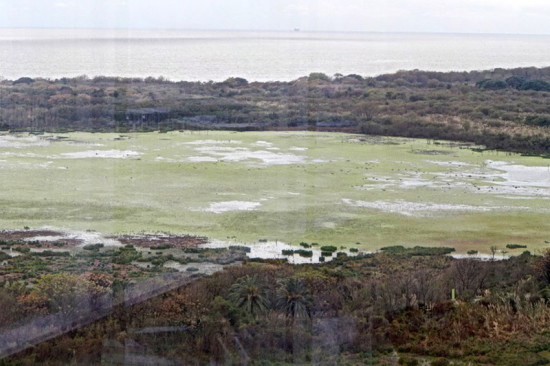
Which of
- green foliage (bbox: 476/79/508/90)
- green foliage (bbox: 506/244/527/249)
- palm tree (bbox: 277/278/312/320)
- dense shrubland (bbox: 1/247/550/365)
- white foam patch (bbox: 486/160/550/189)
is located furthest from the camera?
green foliage (bbox: 476/79/508/90)

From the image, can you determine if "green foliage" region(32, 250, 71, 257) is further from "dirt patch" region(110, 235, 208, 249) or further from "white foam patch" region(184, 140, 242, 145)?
"white foam patch" region(184, 140, 242, 145)

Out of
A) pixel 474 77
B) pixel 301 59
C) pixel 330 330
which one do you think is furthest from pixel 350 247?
pixel 301 59

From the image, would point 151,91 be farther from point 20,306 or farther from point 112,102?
point 20,306

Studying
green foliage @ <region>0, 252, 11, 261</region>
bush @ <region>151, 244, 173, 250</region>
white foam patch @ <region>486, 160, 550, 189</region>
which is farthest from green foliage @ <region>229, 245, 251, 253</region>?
white foam patch @ <region>486, 160, 550, 189</region>

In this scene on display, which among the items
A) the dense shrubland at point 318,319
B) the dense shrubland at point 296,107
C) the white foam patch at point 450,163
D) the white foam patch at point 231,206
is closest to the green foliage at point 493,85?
the dense shrubland at point 296,107

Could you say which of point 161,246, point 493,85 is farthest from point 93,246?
point 493,85

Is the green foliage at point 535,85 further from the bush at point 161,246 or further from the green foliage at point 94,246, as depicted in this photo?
the green foliage at point 94,246
